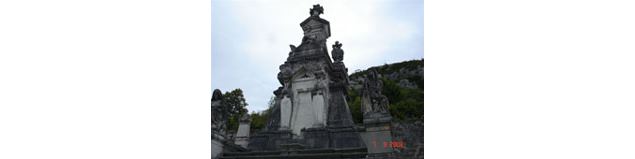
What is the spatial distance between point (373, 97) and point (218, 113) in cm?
247

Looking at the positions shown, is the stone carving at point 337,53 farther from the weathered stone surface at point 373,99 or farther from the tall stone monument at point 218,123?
the tall stone monument at point 218,123

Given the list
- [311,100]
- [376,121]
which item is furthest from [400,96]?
[376,121]

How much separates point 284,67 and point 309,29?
1.08 meters

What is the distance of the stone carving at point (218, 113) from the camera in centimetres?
600

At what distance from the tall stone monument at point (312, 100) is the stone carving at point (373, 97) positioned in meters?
0.57

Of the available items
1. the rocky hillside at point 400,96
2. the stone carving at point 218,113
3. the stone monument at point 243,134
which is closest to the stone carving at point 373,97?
the stone carving at point 218,113

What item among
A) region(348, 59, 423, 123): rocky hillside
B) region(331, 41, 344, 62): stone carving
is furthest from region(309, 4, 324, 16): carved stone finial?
region(348, 59, 423, 123): rocky hillside

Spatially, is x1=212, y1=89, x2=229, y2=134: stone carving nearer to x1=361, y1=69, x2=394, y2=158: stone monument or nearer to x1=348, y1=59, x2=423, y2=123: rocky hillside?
x1=361, y1=69, x2=394, y2=158: stone monument

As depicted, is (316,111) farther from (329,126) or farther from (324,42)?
(324,42)

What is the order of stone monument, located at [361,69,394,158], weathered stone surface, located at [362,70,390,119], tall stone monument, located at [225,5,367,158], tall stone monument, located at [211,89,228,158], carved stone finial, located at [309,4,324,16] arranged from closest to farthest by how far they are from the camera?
stone monument, located at [361,69,394,158] → tall stone monument, located at [211,89,228,158] → weathered stone surface, located at [362,70,390,119] → tall stone monument, located at [225,5,367,158] → carved stone finial, located at [309,4,324,16]

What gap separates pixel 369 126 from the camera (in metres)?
5.76

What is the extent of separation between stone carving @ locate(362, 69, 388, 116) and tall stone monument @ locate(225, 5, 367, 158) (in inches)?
22.6

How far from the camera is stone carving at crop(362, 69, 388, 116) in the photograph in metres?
6.14
